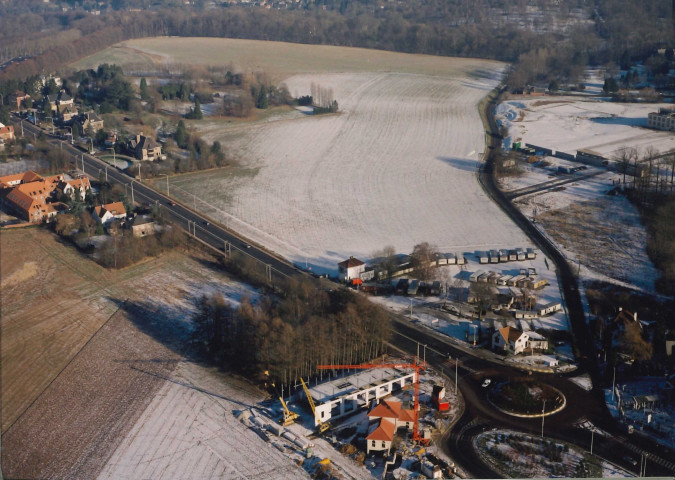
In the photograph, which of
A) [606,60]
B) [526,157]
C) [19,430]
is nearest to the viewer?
[19,430]

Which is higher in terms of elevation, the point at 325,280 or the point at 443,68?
the point at 443,68

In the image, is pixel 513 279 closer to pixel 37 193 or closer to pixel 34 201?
pixel 34 201

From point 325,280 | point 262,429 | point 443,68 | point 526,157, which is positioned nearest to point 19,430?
point 262,429

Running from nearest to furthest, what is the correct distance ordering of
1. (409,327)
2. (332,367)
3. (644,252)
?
(332,367), (409,327), (644,252)

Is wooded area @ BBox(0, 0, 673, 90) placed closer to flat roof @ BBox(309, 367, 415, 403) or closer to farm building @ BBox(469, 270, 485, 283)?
farm building @ BBox(469, 270, 485, 283)

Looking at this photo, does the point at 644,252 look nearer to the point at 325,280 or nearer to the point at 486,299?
the point at 486,299

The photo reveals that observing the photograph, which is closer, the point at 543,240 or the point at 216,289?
the point at 216,289
